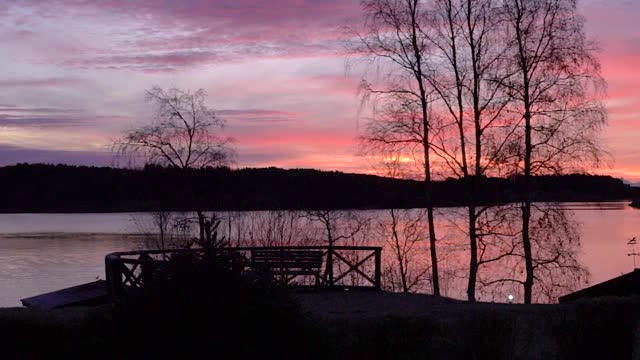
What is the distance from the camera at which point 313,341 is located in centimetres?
701

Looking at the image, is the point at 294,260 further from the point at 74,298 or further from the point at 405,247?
the point at 405,247

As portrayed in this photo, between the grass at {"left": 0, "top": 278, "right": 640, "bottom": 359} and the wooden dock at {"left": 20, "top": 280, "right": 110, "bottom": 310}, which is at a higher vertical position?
the grass at {"left": 0, "top": 278, "right": 640, "bottom": 359}

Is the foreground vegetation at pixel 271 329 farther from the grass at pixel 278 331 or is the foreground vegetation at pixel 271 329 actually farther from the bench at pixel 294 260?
the bench at pixel 294 260

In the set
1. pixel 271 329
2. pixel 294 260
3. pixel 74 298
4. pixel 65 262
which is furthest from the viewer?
pixel 65 262

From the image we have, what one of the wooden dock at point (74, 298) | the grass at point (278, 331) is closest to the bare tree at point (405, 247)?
the wooden dock at point (74, 298)

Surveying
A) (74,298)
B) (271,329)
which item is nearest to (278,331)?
(271,329)

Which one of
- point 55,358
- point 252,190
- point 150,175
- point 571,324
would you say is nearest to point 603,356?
point 571,324

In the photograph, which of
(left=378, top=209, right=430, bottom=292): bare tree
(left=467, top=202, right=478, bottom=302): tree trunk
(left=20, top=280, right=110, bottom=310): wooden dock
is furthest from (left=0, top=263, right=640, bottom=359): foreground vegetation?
(left=378, top=209, right=430, bottom=292): bare tree

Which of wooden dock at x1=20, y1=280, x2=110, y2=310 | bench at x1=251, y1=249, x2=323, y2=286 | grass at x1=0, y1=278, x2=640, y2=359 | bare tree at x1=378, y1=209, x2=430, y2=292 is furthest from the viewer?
bare tree at x1=378, y1=209, x2=430, y2=292

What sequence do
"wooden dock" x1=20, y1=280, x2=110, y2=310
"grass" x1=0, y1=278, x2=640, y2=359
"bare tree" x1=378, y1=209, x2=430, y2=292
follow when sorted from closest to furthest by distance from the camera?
"grass" x1=0, y1=278, x2=640, y2=359, "wooden dock" x1=20, y1=280, x2=110, y2=310, "bare tree" x1=378, y1=209, x2=430, y2=292

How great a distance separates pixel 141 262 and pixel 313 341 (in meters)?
7.68

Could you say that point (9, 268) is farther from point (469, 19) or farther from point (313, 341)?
point (313, 341)

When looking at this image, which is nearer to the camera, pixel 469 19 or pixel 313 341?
pixel 313 341

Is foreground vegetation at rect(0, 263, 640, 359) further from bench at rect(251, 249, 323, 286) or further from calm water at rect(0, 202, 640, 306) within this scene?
calm water at rect(0, 202, 640, 306)
